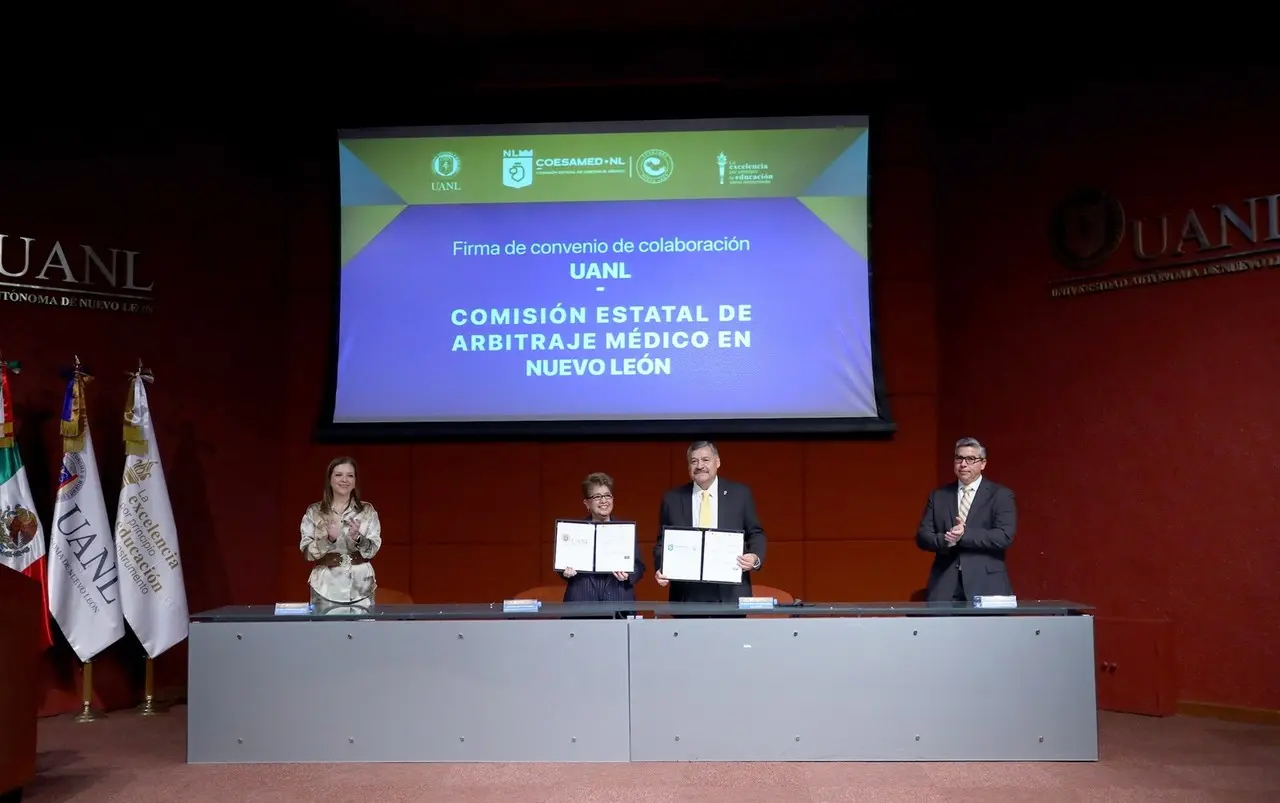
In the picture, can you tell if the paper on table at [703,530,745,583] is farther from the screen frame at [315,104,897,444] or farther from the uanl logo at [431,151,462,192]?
the uanl logo at [431,151,462,192]

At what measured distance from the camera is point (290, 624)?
4.26 meters

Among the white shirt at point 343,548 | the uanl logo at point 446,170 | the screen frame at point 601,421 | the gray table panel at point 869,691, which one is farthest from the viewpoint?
the uanl logo at point 446,170

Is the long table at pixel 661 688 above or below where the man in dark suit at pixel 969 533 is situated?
below

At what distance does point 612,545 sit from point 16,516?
2.93 metres

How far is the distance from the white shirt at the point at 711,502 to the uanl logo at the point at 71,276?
10.8ft

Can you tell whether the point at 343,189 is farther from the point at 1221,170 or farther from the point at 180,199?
the point at 1221,170

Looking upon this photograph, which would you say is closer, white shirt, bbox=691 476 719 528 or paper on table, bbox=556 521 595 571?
paper on table, bbox=556 521 595 571

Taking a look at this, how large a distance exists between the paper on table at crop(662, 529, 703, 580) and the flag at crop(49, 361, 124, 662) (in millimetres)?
2971

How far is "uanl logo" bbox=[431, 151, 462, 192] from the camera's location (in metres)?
6.54

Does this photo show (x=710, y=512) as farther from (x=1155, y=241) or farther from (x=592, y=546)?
(x=1155, y=241)

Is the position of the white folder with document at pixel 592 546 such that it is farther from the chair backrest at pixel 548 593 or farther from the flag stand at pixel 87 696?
the flag stand at pixel 87 696

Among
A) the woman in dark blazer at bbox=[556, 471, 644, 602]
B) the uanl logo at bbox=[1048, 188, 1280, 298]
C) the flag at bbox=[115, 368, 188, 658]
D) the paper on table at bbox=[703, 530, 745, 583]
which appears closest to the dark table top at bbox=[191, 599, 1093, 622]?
the paper on table at bbox=[703, 530, 745, 583]

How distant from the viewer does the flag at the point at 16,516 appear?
17.3 feet

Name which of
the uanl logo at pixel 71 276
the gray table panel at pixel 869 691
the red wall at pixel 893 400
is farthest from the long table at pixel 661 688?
the uanl logo at pixel 71 276
